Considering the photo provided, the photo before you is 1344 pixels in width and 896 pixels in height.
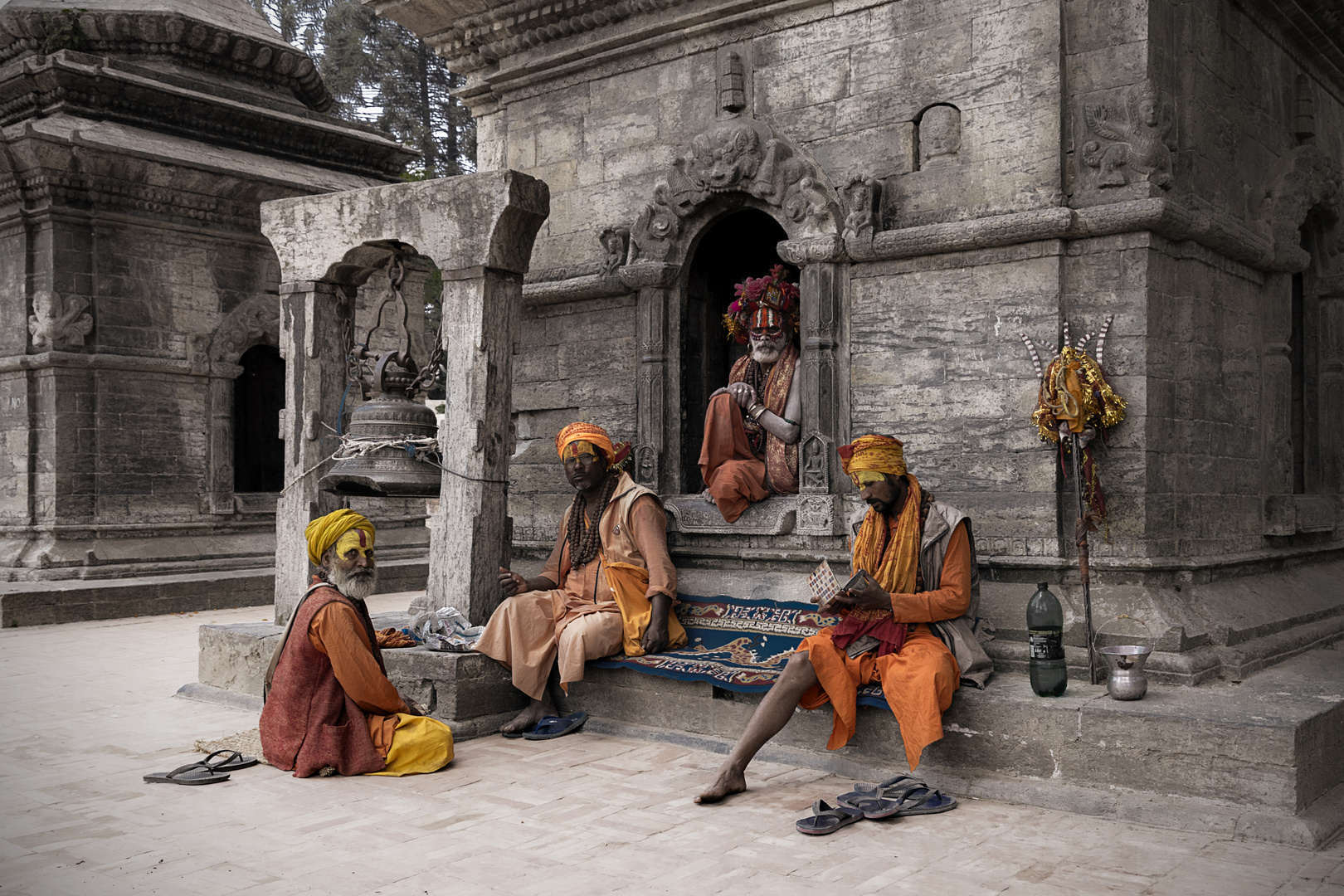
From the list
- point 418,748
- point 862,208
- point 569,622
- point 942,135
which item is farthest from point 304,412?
point 942,135

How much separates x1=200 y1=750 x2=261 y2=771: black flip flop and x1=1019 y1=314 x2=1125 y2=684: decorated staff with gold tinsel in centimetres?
387

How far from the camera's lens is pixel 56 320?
10.8m

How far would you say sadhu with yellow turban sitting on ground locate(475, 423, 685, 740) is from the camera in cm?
587

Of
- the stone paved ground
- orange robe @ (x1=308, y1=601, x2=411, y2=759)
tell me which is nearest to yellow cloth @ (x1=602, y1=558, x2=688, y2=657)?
the stone paved ground

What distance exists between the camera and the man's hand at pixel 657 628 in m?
5.91

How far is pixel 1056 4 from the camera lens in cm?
573

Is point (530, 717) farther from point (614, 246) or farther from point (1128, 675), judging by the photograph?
point (614, 246)

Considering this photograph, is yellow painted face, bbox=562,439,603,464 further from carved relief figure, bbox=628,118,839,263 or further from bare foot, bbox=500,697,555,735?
carved relief figure, bbox=628,118,839,263

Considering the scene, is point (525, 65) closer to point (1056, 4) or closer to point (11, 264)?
point (1056, 4)

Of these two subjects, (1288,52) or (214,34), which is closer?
(1288,52)

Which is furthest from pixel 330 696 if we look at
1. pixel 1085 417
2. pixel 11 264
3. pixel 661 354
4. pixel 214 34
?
pixel 214 34

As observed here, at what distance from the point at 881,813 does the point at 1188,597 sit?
215 cm

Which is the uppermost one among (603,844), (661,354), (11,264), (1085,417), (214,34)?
(214,34)

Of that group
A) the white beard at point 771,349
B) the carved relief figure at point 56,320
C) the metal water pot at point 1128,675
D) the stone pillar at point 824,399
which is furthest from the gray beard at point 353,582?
the carved relief figure at point 56,320
